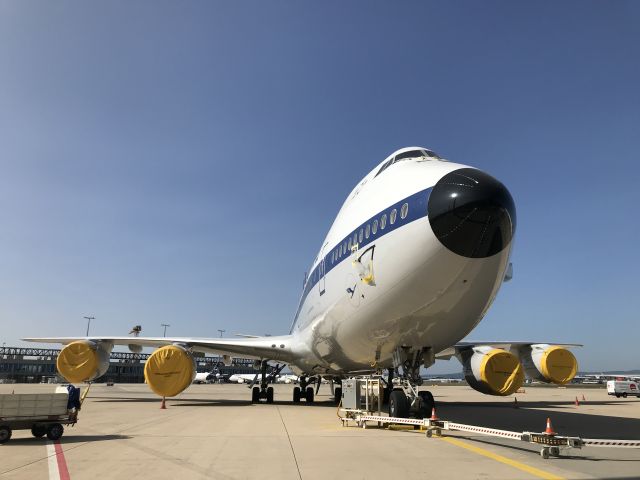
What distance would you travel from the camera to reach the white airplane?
804cm

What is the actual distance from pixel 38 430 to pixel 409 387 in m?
7.51

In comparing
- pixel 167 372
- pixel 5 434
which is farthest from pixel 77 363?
pixel 5 434

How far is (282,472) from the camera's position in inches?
228

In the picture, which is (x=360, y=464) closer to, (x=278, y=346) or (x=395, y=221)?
(x=395, y=221)

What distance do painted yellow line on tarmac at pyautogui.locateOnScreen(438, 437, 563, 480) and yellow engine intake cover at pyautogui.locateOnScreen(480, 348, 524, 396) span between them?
2.70 m

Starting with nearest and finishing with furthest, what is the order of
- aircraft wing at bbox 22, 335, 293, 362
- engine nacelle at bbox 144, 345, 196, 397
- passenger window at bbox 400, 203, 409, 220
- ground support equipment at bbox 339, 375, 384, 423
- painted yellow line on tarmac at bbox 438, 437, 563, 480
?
painted yellow line on tarmac at bbox 438, 437, 563, 480 → passenger window at bbox 400, 203, 409, 220 → ground support equipment at bbox 339, 375, 384, 423 → engine nacelle at bbox 144, 345, 196, 397 → aircraft wing at bbox 22, 335, 293, 362

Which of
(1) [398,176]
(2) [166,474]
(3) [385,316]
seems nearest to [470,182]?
(1) [398,176]

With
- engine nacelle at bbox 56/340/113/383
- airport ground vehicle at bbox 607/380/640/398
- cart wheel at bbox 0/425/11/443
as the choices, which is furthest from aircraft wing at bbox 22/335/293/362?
airport ground vehicle at bbox 607/380/640/398

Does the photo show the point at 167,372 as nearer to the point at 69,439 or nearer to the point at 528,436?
the point at 69,439

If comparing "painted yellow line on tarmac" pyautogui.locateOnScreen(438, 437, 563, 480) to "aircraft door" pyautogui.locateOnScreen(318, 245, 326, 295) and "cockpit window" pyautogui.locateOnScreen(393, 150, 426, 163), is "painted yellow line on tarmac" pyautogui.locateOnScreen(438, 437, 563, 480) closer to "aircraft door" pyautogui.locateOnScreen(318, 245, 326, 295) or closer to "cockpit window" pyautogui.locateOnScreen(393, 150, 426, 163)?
"aircraft door" pyautogui.locateOnScreen(318, 245, 326, 295)

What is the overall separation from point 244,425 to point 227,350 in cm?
898

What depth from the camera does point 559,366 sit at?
14.3 meters

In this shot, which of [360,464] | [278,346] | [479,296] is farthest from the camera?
[278,346]

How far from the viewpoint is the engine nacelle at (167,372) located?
48.0 ft
